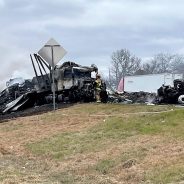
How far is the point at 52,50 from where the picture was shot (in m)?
17.4

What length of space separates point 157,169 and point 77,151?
9.89 feet

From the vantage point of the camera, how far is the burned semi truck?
23062 mm

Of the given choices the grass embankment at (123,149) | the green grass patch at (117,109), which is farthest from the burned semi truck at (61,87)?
the grass embankment at (123,149)

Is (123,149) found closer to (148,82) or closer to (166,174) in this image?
(166,174)

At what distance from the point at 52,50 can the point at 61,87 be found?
6.97 meters

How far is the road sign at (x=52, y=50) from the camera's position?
680 inches

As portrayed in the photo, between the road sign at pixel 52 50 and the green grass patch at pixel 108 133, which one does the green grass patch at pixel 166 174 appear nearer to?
the green grass patch at pixel 108 133

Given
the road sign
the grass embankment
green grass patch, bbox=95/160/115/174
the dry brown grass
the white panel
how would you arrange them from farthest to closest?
the white panel < the road sign < green grass patch, bbox=95/160/115/174 < the dry brown grass < the grass embankment

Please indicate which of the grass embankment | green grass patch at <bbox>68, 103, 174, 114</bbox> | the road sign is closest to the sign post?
the road sign

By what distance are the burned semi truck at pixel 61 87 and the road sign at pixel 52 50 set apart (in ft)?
17.3

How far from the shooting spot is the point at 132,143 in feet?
34.8

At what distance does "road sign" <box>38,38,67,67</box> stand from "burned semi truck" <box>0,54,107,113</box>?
5274 millimetres

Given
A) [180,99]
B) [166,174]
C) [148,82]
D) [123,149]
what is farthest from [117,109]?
[148,82]

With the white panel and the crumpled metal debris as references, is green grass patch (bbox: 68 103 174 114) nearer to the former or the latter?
the crumpled metal debris
